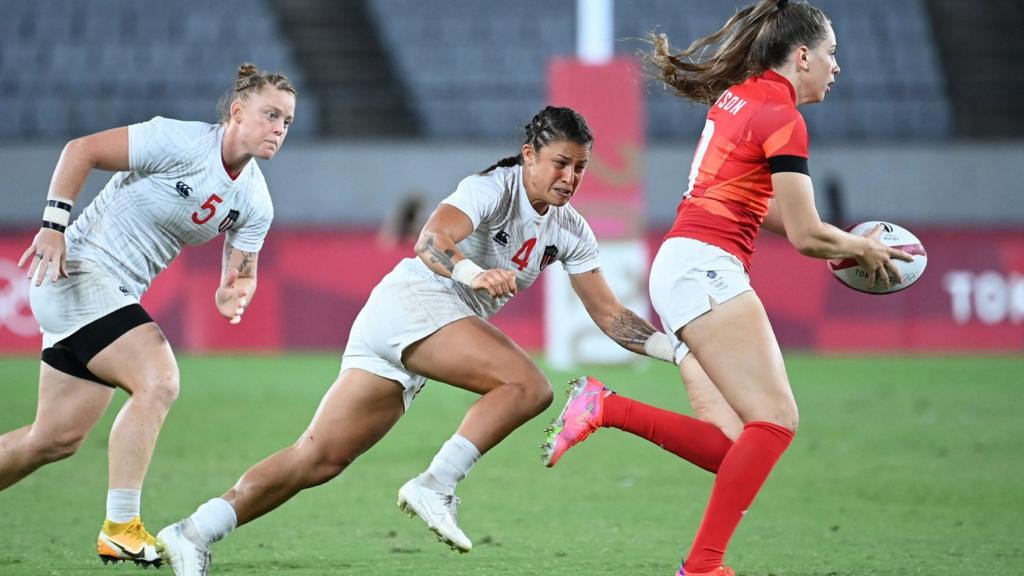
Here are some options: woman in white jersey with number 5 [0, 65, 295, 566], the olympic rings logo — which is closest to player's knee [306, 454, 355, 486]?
woman in white jersey with number 5 [0, 65, 295, 566]

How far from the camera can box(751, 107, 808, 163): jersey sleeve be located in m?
4.62

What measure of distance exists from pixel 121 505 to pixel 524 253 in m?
1.82

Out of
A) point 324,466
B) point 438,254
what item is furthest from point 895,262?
point 324,466

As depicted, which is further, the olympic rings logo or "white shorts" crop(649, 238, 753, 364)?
the olympic rings logo

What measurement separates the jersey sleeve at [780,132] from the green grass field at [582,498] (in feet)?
5.82

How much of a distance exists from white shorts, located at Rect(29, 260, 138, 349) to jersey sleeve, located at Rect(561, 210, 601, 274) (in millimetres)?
1741

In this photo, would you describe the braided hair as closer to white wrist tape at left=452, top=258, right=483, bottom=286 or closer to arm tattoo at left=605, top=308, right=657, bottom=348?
white wrist tape at left=452, top=258, right=483, bottom=286

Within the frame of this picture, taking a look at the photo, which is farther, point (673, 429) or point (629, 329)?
point (629, 329)

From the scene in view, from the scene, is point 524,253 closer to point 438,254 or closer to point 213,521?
point 438,254

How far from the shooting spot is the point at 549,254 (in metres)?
5.48

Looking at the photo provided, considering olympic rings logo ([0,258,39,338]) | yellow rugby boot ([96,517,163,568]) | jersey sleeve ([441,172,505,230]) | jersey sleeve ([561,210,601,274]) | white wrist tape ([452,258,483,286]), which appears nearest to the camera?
white wrist tape ([452,258,483,286])

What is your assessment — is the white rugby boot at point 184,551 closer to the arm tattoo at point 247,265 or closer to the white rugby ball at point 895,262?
the arm tattoo at point 247,265

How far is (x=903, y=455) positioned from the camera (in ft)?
30.3

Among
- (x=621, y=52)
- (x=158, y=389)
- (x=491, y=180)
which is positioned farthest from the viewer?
(x=621, y=52)
